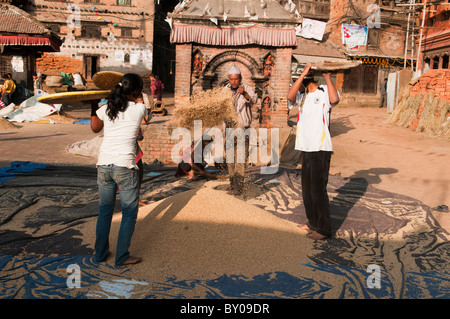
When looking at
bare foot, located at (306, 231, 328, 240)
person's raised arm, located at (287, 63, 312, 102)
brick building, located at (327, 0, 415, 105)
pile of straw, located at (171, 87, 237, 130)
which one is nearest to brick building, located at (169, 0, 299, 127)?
pile of straw, located at (171, 87, 237, 130)

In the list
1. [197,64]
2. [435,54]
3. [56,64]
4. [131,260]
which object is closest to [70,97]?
[131,260]

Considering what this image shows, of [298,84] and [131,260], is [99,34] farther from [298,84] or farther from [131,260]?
[131,260]

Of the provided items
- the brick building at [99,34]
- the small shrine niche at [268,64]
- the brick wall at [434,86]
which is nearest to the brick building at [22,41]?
the brick building at [99,34]

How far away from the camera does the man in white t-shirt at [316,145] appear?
4.19m

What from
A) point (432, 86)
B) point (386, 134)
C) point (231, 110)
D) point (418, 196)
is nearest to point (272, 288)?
point (231, 110)

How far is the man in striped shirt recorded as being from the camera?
5.58m

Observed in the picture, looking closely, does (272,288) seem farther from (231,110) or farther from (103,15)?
(103,15)

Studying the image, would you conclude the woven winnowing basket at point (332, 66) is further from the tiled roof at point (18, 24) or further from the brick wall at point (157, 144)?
the tiled roof at point (18, 24)

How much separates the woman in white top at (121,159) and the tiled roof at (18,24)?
53.4 ft

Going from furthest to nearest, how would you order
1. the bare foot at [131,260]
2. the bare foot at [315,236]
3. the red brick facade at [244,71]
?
the red brick facade at [244,71], the bare foot at [315,236], the bare foot at [131,260]

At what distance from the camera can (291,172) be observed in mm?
7441

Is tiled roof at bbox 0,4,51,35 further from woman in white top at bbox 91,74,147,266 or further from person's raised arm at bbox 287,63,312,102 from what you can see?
woman in white top at bbox 91,74,147,266

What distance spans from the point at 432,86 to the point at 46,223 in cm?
1402

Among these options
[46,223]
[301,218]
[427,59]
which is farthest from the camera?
[427,59]
